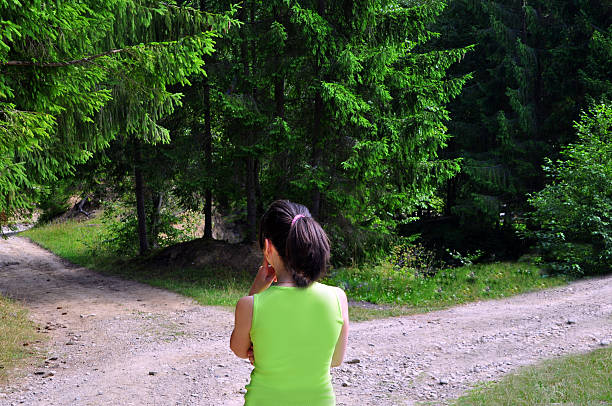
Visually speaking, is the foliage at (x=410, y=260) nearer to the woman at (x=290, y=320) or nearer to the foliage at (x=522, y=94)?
the foliage at (x=522, y=94)

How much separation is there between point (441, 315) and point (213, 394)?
5.52m

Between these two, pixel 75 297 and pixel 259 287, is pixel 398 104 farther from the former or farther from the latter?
pixel 259 287

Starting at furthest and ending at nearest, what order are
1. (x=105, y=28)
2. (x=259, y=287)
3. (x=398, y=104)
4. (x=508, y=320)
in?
(x=398, y=104)
(x=508, y=320)
(x=105, y=28)
(x=259, y=287)

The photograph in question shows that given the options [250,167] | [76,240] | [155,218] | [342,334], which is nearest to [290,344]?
[342,334]

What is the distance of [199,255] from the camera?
15266mm

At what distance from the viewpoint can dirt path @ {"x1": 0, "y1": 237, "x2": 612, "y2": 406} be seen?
590 centimetres

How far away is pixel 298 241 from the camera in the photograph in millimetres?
2045

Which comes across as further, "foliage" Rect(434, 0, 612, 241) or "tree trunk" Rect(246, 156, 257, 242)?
"foliage" Rect(434, 0, 612, 241)

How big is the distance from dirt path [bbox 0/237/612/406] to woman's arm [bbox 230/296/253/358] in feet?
12.7

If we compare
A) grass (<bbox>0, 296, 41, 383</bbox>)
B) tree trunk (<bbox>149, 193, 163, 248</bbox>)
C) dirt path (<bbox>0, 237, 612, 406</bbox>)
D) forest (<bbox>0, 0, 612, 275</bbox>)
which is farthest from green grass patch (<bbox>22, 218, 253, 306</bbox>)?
grass (<bbox>0, 296, 41, 383</bbox>)

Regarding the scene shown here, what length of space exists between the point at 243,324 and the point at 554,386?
4891 mm

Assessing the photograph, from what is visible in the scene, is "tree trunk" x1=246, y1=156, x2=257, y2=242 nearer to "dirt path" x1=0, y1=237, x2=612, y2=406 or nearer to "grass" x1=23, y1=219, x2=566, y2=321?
"grass" x1=23, y1=219, x2=566, y2=321

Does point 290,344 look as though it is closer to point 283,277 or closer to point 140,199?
point 283,277

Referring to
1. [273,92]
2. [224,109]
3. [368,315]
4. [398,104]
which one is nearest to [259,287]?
[368,315]
